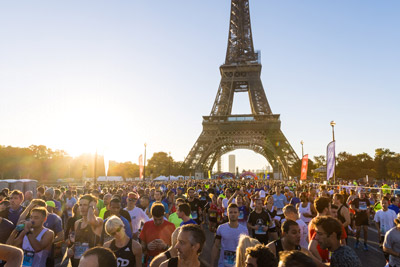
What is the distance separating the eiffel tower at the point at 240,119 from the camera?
5866 cm

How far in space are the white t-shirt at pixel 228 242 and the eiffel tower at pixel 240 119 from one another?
52.4 meters

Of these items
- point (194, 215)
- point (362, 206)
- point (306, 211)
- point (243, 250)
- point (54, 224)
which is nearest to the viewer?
point (243, 250)

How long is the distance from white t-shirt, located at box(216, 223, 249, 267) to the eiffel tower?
52361 millimetres

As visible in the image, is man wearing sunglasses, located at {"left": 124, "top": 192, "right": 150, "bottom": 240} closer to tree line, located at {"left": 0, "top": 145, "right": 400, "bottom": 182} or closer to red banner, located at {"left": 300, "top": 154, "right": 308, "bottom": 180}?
red banner, located at {"left": 300, "top": 154, "right": 308, "bottom": 180}

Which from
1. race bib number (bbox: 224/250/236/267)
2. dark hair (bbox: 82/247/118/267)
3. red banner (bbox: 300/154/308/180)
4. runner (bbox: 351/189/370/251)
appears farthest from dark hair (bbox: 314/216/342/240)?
red banner (bbox: 300/154/308/180)

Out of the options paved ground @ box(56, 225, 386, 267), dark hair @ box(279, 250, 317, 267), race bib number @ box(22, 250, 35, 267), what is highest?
dark hair @ box(279, 250, 317, 267)

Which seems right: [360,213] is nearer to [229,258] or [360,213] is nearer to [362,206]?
[362,206]

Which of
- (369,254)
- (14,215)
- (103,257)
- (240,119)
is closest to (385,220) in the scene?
(369,254)

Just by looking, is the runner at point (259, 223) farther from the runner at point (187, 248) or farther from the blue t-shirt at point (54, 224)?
the runner at point (187, 248)

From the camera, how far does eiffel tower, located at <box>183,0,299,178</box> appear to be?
192 feet

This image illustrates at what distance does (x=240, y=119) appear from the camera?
6225cm

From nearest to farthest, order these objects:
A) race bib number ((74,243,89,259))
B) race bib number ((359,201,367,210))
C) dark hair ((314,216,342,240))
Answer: dark hair ((314,216,342,240)) → race bib number ((74,243,89,259)) → race bib number ((359,201,367,210))

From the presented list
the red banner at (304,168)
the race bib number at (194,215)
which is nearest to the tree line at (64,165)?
the red banner at (304,168)

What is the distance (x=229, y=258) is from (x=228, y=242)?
25 cm
